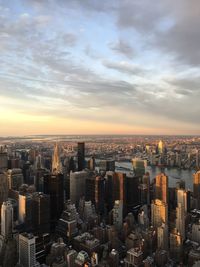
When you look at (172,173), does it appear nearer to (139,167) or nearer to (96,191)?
(139,167)

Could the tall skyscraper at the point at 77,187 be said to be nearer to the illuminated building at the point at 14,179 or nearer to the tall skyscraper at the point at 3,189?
the illuminated building at the point at 14,179

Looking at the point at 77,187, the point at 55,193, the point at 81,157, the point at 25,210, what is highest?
the point at 81,157

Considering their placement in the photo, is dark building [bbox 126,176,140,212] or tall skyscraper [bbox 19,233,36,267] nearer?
tall skyscraper [bbox 19,233,36,267]

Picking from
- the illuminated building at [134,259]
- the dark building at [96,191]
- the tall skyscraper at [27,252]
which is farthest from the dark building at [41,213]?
the illuminated building at [134,259]

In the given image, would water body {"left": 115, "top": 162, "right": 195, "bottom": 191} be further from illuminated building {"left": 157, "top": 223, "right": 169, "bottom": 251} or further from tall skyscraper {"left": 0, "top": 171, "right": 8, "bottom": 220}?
tall skyscraper {"left": 0, "top": 171, "right": 8, "bottom": 220}

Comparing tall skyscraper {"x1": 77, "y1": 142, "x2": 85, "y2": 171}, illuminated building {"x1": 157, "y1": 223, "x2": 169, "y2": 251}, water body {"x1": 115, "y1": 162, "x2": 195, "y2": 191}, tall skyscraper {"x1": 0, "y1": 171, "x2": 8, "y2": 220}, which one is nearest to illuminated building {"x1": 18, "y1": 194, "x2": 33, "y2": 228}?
tall skyscraper {"x1": 0, "y1": 171, "x2": 8, "y2": 220}

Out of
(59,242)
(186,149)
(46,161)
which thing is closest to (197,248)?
(59,242)

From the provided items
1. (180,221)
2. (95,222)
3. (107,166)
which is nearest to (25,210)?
(95,222)
